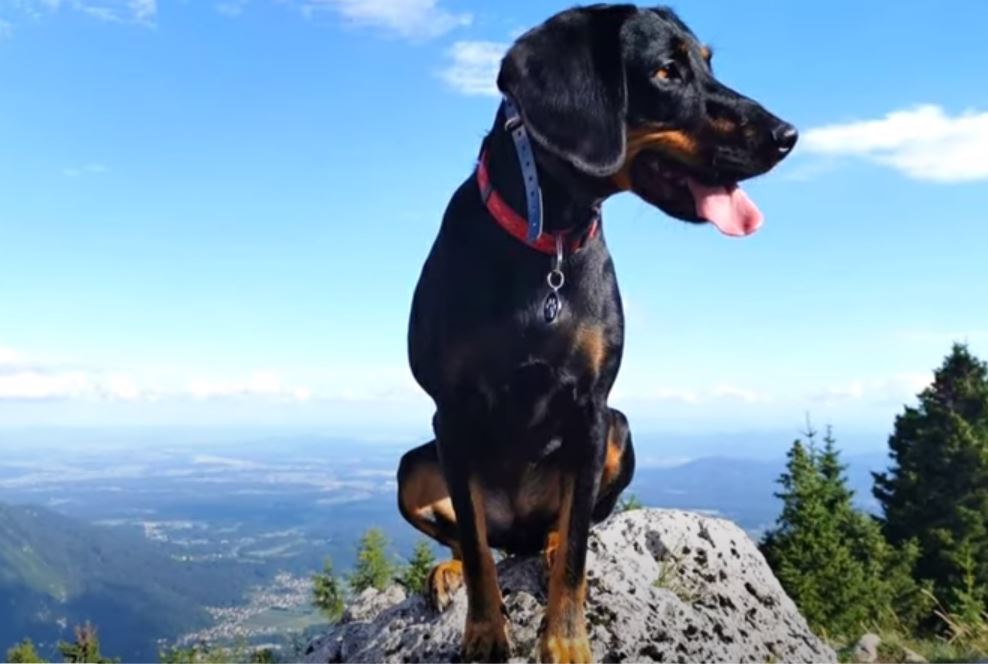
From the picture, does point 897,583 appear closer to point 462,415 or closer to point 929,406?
point 929,406

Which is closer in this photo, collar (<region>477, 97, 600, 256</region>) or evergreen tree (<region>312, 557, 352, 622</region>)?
collar (<region>477, 97, 600, 256</region>)

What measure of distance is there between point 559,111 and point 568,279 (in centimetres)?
73

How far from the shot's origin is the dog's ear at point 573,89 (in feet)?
11.9

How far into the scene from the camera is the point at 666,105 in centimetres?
382

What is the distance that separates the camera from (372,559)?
42719 millimetres

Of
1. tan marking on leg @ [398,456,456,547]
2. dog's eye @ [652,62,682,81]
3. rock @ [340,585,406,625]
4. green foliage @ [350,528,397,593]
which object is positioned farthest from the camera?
green foliage @ [350,528,397,593]

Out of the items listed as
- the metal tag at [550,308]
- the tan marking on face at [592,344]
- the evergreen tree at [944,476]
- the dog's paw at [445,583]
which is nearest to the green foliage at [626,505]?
the dog's paw at [445,583]

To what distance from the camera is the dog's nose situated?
145 inches

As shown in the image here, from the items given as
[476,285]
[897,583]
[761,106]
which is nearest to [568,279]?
[476,285]

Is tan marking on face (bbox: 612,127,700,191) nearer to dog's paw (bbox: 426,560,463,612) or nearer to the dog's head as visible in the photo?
the dog's head

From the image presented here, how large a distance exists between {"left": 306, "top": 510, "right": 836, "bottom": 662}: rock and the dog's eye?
8.44ft

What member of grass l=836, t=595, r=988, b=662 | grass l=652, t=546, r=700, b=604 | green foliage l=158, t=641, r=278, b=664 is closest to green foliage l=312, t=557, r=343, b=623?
green foliage l=158, t=641, r=278, b=664

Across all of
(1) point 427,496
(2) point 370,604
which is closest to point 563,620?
(1) point 427,496

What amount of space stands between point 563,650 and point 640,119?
228 centimetres
